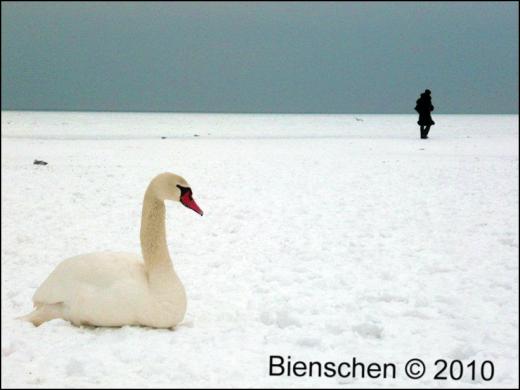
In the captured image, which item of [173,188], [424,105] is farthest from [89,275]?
[424,105]

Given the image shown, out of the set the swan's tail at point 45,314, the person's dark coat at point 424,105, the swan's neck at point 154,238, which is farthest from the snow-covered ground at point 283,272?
the person's dark coat at point 424,105

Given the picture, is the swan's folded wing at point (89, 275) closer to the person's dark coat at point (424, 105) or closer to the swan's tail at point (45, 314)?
the swan's tail at point (45, 314)

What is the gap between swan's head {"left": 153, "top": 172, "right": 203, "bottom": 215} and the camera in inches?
171

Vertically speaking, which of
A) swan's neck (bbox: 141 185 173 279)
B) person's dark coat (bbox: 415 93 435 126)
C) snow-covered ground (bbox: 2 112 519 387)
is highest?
person's dark coat (bbox: 415 93 435 126)

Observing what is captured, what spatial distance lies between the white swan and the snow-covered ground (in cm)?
11

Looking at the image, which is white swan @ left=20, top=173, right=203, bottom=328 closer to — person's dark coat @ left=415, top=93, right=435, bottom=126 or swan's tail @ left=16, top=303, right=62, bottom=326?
swan's tail @ left=16, top=303, right=62, bottom=326

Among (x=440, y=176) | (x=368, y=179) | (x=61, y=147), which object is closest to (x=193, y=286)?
(x=368, y=179)

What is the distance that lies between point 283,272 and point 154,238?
2.07 metres

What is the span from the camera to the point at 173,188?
14.2 feet

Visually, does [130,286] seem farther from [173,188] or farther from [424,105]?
[424,105]

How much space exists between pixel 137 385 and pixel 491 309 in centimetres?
297

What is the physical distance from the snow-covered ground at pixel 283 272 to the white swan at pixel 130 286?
115 millimetres

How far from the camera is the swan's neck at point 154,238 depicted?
14.3ft

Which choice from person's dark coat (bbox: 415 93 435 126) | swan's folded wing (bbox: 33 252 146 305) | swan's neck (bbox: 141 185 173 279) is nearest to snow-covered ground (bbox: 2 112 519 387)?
swan's folded wing (bbox: 33 252 146 305)
